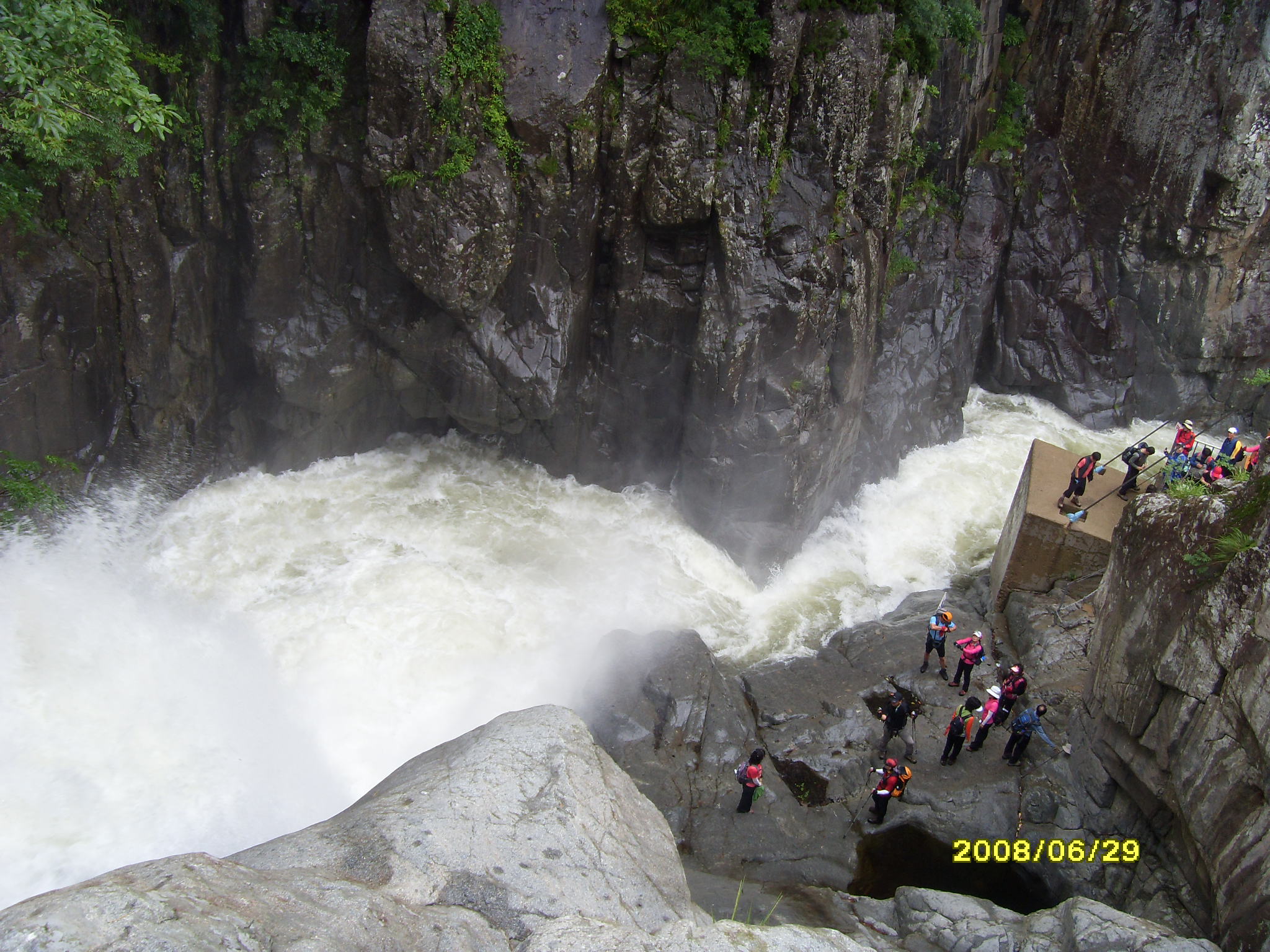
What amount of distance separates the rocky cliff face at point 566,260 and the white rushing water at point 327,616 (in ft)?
3.36

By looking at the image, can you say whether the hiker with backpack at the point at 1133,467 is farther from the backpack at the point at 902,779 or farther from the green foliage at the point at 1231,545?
the backpack at the point at 902,779

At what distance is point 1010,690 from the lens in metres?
11.8

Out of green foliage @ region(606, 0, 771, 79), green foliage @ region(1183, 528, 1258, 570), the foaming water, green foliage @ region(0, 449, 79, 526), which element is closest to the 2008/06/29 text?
green foliage @ region(1183, 528, 1258, 570)

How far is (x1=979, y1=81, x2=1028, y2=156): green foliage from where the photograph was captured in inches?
838

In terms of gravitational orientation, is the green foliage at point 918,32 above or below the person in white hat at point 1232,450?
above

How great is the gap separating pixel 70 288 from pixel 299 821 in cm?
908

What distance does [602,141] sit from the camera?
1448 cm

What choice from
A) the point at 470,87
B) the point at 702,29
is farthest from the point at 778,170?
the point at 470,87

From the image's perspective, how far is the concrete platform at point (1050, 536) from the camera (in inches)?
550

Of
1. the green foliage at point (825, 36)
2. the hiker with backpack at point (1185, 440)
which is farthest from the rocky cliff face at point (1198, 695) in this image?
the green foliage at point (825, 36)

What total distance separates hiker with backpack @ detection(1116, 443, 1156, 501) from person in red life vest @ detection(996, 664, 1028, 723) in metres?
4.98

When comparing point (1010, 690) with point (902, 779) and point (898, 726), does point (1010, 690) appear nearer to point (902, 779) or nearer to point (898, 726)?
point (898, 726)

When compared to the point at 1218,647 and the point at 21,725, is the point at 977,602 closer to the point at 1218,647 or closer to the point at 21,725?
the point at 1218,647

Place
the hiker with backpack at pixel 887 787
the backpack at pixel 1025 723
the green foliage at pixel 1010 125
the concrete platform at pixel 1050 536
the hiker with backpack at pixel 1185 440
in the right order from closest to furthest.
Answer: the hiker with backpack at pixel 887 787, the backpack at pixel 1025 723, the concrete platform at pixel 1050 536, the hiker with backpack at pixel 1185 440, the green foliage at pixel 1010 125
